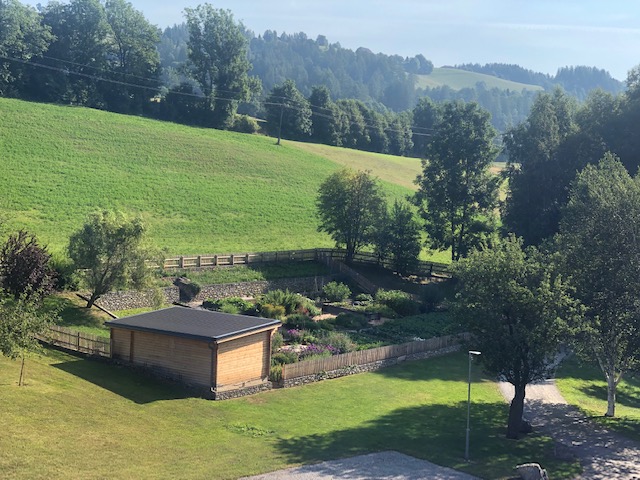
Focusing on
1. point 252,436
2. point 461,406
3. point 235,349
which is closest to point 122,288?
point 235,349

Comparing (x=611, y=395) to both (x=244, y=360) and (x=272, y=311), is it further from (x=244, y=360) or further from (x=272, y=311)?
(x=272, y=311)

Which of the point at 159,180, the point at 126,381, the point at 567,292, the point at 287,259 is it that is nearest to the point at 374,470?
the point at 126,381

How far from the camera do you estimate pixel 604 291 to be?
111 ft

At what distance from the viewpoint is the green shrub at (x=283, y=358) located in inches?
1459

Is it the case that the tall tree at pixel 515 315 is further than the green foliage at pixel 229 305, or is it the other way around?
the green foliage at pixel 229 305

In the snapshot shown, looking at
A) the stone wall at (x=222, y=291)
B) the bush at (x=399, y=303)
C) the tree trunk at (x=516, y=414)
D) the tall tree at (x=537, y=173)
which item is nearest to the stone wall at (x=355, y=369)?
→ the bush at (x=399, y=303)

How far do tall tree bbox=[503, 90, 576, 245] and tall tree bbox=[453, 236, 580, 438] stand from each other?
93.2ft

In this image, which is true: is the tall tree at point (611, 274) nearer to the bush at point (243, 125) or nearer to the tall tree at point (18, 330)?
the tall tree at point (18, 330)

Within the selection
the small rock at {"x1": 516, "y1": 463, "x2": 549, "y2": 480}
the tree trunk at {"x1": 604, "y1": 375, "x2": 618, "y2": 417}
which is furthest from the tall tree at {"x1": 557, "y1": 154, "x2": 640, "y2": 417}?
the small rock at {"x1": 516, "y1": 463, "x2": 549, "y2": 480}

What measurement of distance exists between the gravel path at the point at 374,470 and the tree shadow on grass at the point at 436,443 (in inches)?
12.9

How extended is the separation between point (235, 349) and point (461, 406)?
466 inches

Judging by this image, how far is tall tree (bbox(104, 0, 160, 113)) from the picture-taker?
4119 inches

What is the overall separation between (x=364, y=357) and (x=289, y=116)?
85.4 meters

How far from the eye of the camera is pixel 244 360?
110ft
